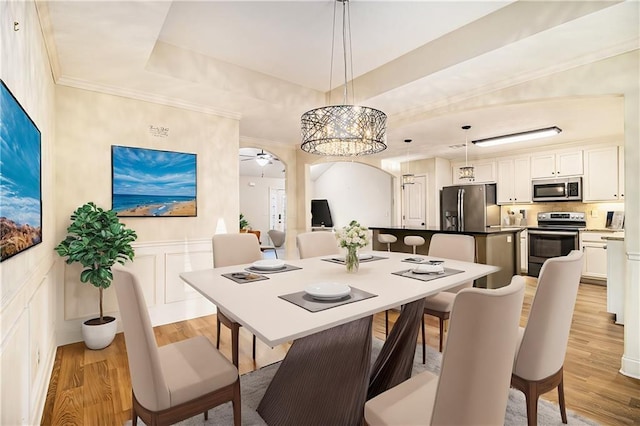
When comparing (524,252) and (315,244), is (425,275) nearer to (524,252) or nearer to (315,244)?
(315,244)

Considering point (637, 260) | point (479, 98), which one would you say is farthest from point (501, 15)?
point (637, 260)

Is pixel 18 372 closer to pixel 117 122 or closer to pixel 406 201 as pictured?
pixel 117 122

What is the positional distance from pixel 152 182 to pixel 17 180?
2017 millimetres

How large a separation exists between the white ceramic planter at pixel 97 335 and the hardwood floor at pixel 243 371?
0.06 meters

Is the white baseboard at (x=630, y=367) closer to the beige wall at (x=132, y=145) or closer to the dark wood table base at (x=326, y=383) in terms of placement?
the dark wood table base at (x=326, y=383)

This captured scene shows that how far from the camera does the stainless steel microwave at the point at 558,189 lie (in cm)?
544

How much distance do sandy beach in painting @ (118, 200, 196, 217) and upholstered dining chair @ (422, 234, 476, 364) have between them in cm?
262

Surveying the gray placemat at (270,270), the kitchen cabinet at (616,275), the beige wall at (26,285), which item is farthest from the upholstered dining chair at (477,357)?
the kitchen cabinet at (616,275)

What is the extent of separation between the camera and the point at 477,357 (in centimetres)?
94

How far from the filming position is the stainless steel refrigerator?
20.4 ft

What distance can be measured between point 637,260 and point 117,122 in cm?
452

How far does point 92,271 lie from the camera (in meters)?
2.80

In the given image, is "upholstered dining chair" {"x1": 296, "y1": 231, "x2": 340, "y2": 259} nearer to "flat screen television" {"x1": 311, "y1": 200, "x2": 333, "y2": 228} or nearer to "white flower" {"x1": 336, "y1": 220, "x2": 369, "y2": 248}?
"white flower" {"x1": 336, "y1": 220, "x2": 369, "y2": 248}

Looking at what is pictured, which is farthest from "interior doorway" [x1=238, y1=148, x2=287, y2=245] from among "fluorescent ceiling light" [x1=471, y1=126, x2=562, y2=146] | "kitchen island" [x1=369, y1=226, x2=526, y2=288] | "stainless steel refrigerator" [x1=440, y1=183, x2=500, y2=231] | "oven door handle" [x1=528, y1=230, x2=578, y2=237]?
"oven door handle" [x1=528, y1=230, x2=578, y2=237]
